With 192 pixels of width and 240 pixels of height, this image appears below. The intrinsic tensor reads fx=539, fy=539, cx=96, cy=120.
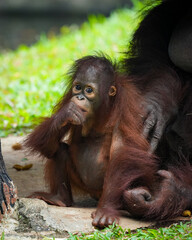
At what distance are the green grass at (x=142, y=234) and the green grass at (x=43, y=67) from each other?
8.40 ft

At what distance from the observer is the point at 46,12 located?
16797 mm

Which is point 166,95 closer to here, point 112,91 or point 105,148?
point 112,91


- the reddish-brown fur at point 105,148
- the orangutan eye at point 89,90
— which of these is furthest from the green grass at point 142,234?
the orangutan eye at point 89,90

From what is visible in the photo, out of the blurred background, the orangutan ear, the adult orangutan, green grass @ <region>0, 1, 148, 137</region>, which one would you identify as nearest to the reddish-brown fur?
the orangutan ear

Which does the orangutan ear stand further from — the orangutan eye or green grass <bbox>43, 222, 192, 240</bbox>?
green grass <bbox>43, 222, 192, 240</bbox>

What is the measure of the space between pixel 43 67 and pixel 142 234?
19.9 feet

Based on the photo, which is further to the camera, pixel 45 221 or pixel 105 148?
pixel 105 148

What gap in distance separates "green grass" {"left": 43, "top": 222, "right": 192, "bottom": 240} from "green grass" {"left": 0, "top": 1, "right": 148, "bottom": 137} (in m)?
2.56

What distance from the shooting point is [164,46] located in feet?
14.7

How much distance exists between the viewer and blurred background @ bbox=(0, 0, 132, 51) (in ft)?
53.5

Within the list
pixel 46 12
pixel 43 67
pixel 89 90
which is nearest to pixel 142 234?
pixel 89 90

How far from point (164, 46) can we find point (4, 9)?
1270 cm

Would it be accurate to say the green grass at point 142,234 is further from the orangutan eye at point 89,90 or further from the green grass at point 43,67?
the green grass at point 43,67

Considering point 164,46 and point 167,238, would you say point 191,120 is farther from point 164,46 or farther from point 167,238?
point 167,238
